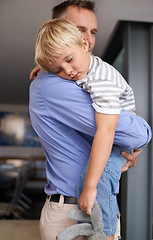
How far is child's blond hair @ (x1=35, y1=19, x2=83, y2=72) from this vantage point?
2.75ft

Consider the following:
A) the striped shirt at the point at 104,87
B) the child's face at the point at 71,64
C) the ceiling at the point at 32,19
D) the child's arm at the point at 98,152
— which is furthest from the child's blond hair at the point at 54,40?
the ceiling at the point at 32,19

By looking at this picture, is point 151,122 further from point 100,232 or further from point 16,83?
point 16,83

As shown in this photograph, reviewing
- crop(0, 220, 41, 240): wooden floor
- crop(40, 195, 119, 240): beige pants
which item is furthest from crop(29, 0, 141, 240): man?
crop(0, 220, 41, 240): wooden floor

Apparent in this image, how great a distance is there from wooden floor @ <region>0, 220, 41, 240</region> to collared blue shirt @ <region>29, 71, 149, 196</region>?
2255mm

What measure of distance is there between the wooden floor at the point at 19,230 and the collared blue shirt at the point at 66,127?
2.25m

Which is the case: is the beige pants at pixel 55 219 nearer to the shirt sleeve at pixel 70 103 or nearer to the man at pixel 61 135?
the man at pixel 61 135

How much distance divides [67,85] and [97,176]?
30 centimetres

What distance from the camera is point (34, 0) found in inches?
93.7

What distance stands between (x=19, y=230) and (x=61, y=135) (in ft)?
8.47

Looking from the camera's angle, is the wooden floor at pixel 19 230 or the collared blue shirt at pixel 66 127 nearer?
the collared blue shirt at pixel 66 127

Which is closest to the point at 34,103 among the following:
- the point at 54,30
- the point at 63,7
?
the point at 54,30

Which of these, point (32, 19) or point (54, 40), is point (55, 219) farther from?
point (32, 19)

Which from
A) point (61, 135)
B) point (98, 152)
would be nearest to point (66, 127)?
point (61, 135)

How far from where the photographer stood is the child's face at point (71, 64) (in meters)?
0.85
